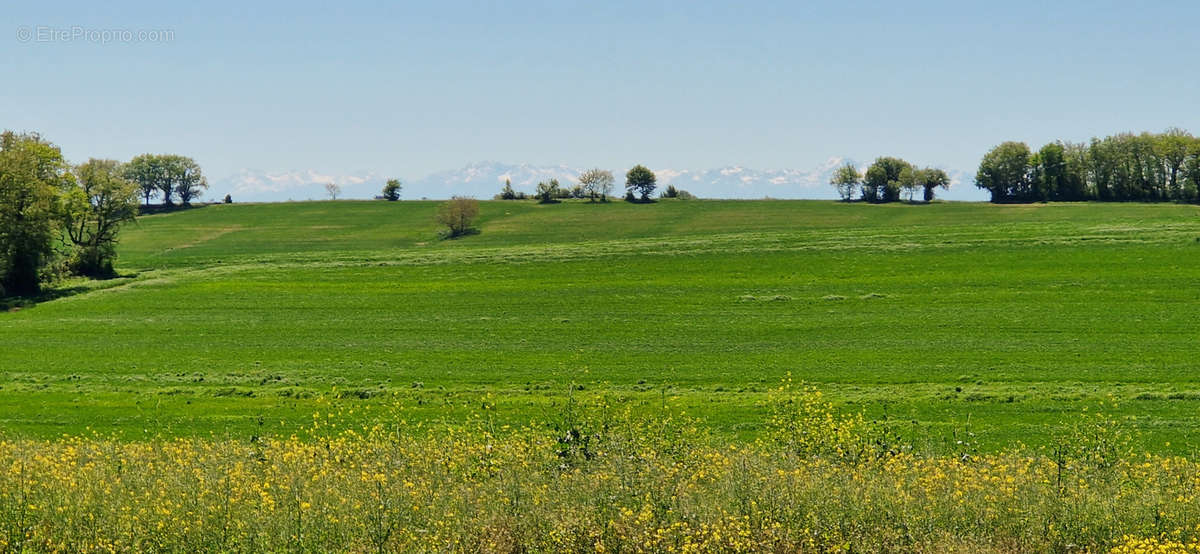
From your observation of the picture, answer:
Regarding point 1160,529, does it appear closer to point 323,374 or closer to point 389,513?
point 389,513

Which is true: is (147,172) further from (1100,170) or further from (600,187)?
(1100,170)

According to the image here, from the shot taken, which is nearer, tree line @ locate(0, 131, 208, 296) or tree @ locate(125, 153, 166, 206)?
tree line @ locate(0, 131, 208, 296)

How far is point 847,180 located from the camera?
414ft

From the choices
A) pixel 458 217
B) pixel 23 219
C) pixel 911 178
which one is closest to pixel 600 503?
pixel 23 219

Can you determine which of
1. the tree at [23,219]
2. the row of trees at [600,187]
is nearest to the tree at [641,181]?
the row of trees at [600,187]

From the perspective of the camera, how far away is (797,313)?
130 feet

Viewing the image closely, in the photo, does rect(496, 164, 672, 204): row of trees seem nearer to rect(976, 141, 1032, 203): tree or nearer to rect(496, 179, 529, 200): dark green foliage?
rect(496, 179, 529, 200): dark green foliage

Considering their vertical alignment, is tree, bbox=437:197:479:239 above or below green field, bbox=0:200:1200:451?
above

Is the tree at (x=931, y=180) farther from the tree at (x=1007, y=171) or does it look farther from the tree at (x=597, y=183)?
the tree at (x=597, y=183)

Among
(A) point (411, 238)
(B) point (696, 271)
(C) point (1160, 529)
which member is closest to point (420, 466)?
(C) point (1160, 529)

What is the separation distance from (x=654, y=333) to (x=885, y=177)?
295 feet

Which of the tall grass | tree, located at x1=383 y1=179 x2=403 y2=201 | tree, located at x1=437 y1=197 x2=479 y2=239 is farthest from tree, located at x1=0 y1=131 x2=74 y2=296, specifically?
tree, located at x1=383 y1=179 x2=403 y2=201

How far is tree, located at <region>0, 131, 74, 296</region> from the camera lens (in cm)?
5325

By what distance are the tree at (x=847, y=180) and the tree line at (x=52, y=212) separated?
309ft
